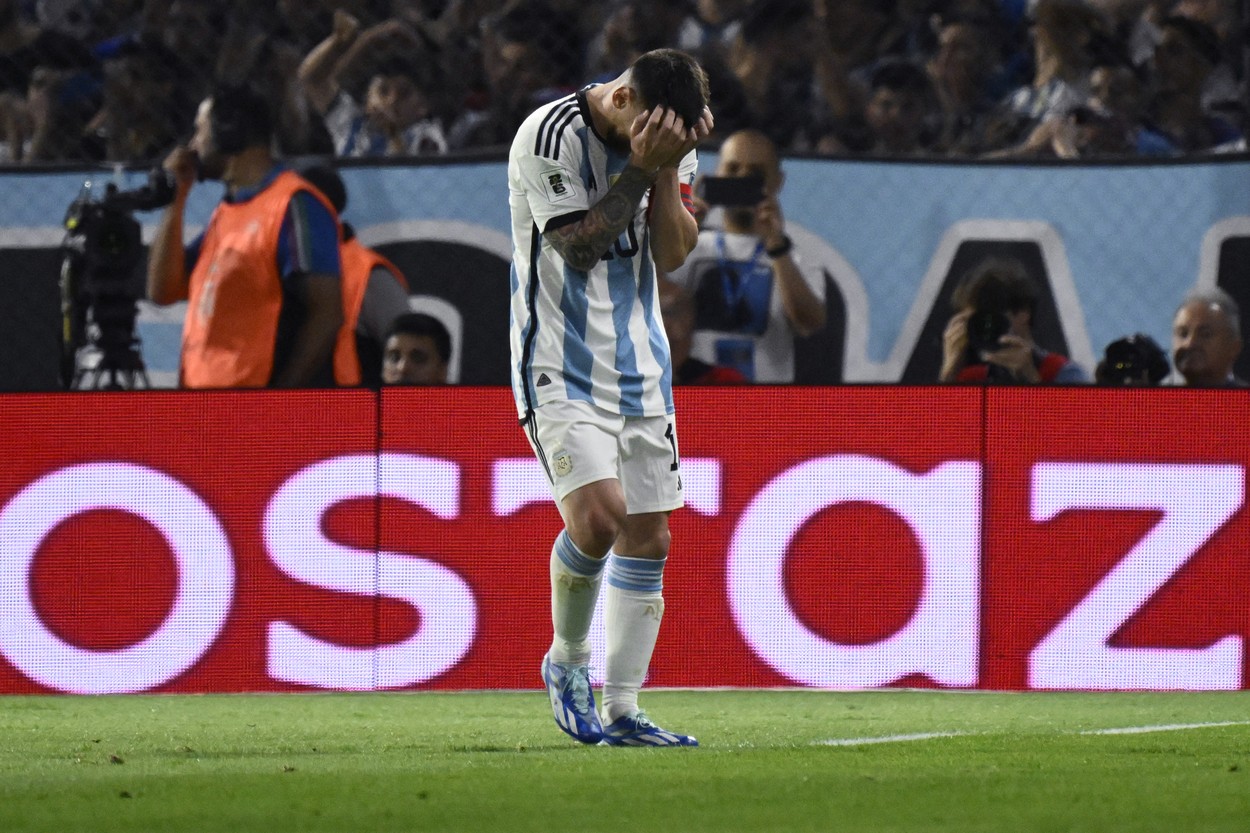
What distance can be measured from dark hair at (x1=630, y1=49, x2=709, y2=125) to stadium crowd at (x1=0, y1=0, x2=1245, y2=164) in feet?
10.5

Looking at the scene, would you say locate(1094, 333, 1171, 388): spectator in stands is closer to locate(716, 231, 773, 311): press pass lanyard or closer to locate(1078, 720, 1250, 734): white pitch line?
locate(716, 231, 773, 311): press pass lanyard

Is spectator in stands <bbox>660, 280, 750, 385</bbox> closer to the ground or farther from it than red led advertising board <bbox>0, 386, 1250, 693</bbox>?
farther from it

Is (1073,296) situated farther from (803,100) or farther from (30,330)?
(30,330)

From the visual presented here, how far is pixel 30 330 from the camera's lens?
744 cm

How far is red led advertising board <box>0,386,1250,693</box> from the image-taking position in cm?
676

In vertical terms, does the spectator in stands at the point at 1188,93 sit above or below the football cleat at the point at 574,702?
above

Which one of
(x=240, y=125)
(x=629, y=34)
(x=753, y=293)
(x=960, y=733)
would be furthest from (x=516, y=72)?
(x=960, y=733)

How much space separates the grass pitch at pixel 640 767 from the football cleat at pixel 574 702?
62 mm

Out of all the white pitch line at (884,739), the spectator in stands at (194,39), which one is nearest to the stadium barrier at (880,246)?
the spectator in stands at (194,39)

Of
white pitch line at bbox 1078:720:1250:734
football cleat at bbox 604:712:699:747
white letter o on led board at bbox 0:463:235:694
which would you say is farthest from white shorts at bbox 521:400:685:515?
white letter o on led board at bbox 0:463:235:694

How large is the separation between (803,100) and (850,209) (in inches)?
38.1

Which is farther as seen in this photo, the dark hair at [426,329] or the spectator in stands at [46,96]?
the spectator in stands at [46,96]

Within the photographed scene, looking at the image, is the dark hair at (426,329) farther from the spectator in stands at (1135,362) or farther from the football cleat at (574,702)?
the football cleat at (574,702)

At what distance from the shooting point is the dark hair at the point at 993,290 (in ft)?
23.9
